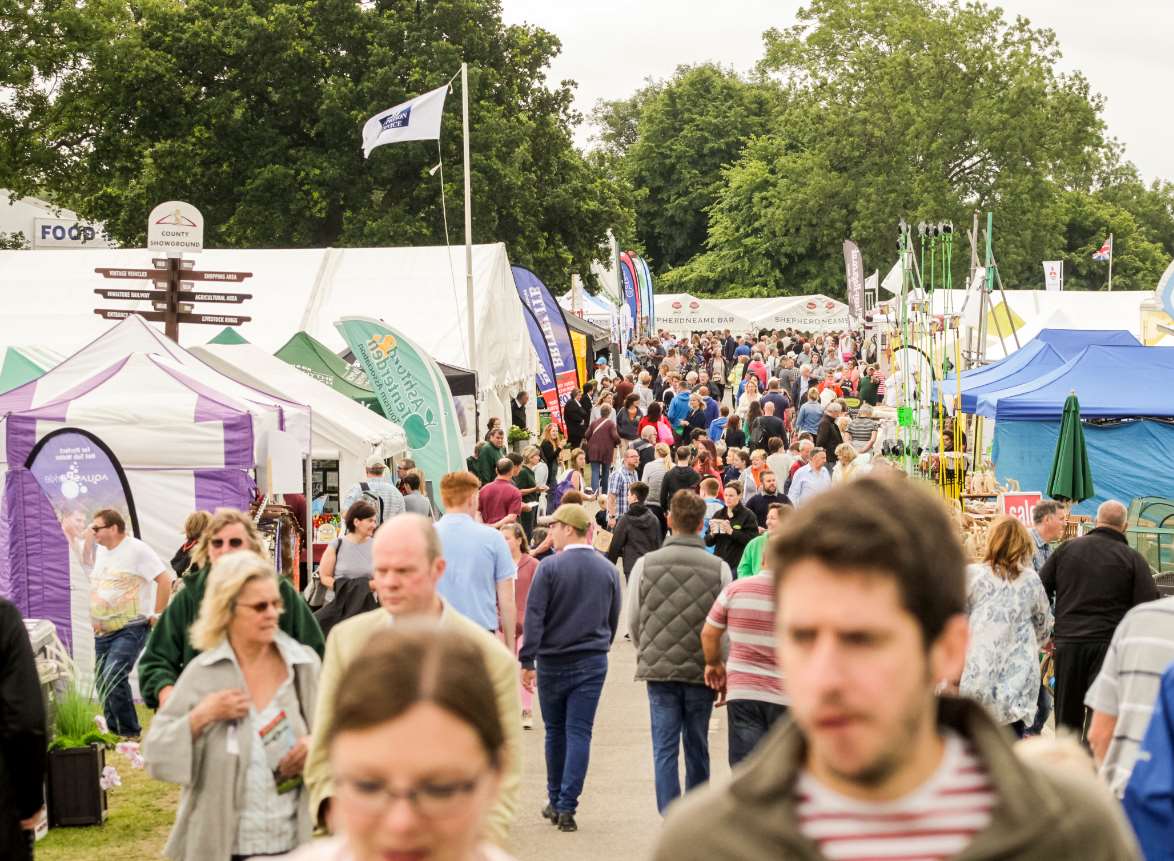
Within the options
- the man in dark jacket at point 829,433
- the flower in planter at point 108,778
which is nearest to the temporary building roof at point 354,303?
the man in dark jacket at point 829,433

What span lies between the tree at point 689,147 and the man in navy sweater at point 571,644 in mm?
80679

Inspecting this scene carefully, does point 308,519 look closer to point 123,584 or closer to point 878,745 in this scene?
point 123,584

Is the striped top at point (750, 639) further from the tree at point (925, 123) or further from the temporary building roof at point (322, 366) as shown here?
the tree at point (925, 123)

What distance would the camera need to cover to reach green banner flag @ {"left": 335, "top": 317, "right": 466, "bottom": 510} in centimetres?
2014

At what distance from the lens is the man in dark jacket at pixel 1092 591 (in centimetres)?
902

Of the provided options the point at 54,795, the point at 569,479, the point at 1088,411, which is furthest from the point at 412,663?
the point at 1088,411

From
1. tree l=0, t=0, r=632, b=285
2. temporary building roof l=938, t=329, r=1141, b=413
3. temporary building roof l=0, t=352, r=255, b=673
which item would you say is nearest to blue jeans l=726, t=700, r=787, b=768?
temporary building roof l=0, t=352, r=255, b=673

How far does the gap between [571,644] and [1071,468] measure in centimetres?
885

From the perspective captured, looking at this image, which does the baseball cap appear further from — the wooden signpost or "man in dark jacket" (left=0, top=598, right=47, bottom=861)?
the wooden signpost

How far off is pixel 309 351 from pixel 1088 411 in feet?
31.2

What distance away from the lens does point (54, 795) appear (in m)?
9.11

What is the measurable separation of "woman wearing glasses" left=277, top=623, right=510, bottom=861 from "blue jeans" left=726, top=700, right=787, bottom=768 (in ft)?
19.1

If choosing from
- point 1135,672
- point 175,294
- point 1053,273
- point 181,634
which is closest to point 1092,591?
point 1135,672

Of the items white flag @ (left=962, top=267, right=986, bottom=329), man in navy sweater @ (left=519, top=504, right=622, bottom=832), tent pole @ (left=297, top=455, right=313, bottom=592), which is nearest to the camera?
man in navy sweater @ (left=519, top=504, right=622, bottom=832)
